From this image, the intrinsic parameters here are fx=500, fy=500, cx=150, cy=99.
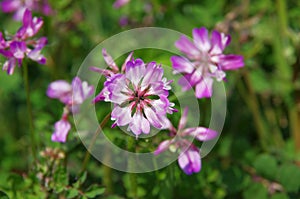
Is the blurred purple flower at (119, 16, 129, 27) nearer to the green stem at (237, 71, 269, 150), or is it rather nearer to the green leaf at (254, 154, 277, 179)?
the green stem at (237, 71, 269, 150)

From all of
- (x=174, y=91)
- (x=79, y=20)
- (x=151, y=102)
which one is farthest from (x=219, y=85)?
(x=79, y=20)

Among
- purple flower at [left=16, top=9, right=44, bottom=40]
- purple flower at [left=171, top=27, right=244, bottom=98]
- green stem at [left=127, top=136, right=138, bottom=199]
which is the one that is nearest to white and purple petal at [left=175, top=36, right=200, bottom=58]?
purple flower at [left=171, top=27, right=244, bottom=98]

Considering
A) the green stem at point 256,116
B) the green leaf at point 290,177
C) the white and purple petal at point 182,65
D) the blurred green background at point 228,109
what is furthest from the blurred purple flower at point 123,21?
the green leaf at point 290,177

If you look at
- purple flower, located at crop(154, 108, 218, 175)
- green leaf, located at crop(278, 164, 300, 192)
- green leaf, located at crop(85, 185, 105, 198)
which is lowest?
green leaf, located at crop(278, 164, 300, 192)

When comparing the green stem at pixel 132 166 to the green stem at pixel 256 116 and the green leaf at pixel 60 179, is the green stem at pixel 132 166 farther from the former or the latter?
the green stem at pixel 256 116

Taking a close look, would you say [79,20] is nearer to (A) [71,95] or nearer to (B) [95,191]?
(A) [71,95]

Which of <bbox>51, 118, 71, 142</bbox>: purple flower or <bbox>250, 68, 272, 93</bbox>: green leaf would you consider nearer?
<bbox>51, 118, 71, 142</bbox>: purple flower
